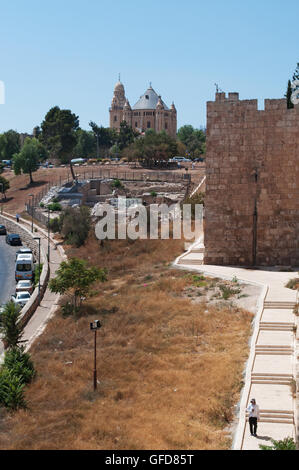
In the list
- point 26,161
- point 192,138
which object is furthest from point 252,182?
point 192,138

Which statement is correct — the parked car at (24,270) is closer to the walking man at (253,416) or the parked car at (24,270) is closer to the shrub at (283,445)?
the walking man at (253,416)

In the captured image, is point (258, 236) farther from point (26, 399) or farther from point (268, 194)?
point (26, 399)

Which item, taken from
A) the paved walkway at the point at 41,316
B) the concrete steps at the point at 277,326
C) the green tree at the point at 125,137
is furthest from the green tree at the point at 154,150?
the concrete steps at the point at 277,326

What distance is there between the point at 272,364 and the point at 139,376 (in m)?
3.31

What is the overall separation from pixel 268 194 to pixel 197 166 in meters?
39.4

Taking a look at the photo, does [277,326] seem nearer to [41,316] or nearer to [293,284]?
→ [293,284]

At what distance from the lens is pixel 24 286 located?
2972 centimetres

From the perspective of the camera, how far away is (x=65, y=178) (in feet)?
208

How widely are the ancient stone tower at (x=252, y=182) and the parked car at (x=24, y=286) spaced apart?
1018 centimetres

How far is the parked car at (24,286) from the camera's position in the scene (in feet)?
96.1

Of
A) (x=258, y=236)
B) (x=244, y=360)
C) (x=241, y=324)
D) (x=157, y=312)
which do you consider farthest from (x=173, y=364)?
(x=258, y=236)

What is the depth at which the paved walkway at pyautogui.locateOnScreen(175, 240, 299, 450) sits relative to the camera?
1166 cm

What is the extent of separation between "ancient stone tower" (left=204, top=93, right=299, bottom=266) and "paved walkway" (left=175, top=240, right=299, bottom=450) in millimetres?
1782

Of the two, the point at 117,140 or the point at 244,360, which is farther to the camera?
the point at 117,140
